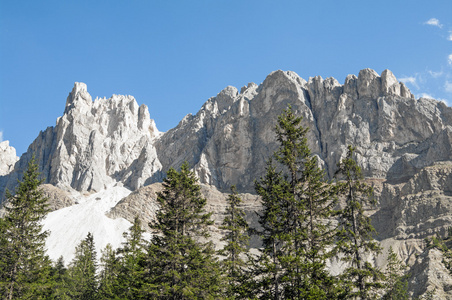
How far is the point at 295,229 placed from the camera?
22.8 m

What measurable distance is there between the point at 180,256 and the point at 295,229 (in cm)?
759

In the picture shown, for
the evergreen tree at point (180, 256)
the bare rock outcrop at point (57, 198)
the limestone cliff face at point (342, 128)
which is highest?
the limestone cliff face at point (342, 128)

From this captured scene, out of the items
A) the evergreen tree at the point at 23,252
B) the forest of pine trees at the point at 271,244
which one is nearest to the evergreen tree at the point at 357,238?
the forest of pine trees at the point at 271,244

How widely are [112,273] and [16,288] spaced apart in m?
18.2

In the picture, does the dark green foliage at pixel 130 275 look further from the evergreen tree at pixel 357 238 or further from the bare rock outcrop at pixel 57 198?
the bare rock outcrop at pixel 57 198

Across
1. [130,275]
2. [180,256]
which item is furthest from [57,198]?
[180,256]

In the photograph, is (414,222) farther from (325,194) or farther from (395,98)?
(325,194)

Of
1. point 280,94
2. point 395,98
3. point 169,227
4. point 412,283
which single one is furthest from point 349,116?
point 169,227

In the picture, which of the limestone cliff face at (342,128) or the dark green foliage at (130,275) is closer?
the dark green foliage at (130,275)

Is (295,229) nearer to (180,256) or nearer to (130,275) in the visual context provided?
(180,256)

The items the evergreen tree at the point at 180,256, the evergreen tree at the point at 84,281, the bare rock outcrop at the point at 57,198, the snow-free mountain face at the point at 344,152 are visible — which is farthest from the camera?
the bare rock outcrop at the point at 57,198

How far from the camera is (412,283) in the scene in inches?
3280

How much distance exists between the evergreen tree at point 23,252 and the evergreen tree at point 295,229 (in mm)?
17395

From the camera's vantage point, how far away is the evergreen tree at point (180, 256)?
2513cm
